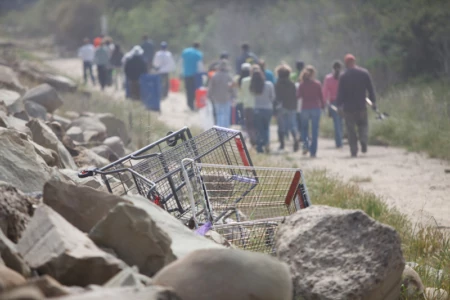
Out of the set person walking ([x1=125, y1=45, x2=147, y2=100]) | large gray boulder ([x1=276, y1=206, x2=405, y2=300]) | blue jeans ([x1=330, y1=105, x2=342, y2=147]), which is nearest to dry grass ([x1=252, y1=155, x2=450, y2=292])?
large gray boulder ([x1=276, y1=206, x2=405, y2=300])

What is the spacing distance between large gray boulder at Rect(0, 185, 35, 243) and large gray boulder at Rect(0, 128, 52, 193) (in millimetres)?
1174

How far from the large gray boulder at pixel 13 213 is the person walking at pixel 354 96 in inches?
448

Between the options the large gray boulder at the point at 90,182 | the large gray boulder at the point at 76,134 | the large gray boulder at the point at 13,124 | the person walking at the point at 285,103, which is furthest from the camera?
the person walking at the point at 285,103


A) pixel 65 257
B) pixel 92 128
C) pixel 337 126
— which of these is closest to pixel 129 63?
pixel 337 126

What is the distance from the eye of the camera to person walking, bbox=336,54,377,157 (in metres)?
15.9

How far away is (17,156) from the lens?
22.0 ft

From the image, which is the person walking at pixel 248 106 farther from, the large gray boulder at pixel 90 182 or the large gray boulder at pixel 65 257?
the large gray boulder at pixel 65 257

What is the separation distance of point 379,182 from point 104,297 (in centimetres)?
974

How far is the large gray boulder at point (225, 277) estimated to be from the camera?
4.30 metres

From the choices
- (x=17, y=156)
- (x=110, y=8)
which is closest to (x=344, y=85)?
(x=17, y=156)

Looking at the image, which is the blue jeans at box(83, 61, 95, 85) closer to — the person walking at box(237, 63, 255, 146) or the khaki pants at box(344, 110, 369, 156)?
the person walking at box(237, 63, 255, 146)

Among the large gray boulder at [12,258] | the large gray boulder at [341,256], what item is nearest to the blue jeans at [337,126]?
the large gray boulder at [341,256]

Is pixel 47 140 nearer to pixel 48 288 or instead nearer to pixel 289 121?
pixel 48 288

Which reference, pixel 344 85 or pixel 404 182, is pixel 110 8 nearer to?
pixel 344 85
